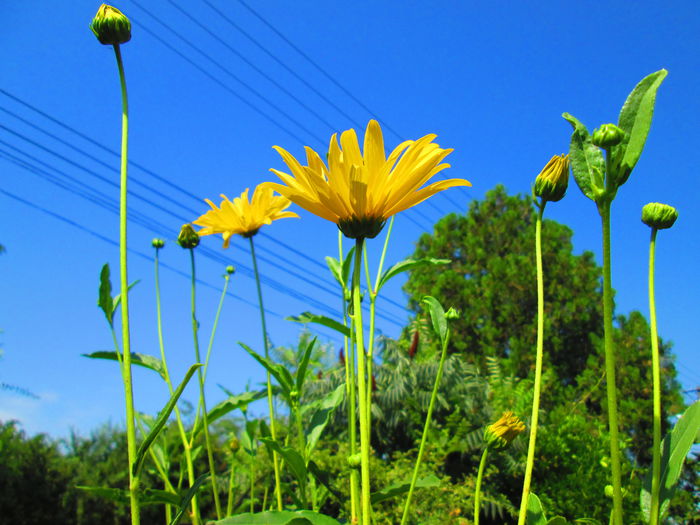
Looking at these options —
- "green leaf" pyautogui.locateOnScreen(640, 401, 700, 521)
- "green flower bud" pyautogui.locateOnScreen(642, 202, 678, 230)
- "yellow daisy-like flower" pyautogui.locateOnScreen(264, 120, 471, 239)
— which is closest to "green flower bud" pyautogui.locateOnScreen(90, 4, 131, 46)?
"yellow daisy-like flower" pyautogui.locateOnScreen(264, 120, 471, 239)

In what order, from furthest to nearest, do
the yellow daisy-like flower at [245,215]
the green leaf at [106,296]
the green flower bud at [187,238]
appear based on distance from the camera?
1. the yellow daisy-like flower at [245,215]
2. the green flower bud at [187,238]
3. the green leaf at [106,296]

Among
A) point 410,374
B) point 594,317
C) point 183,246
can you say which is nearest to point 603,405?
point 594,317

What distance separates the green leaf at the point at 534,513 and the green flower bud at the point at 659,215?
0.32 meters

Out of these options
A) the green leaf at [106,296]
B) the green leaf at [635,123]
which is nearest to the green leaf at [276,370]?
the green leaf at [106,296]

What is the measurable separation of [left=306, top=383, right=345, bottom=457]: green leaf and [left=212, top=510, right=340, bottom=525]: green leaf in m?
0.27

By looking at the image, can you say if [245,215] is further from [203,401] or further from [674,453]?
[674,453]

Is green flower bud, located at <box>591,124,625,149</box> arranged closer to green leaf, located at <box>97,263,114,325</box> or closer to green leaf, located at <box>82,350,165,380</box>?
green leaf, located at <box>97,263,114,325</box>

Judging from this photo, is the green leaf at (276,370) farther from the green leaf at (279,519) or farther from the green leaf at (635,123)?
the green leaf at (635,123)

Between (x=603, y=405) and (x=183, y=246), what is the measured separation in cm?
692

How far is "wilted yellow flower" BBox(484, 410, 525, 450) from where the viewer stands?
0.77 m

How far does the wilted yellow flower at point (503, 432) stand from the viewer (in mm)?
774

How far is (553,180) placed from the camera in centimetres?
66

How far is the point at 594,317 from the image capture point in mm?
8859

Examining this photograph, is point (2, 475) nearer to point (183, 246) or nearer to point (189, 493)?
point (183, 246)
